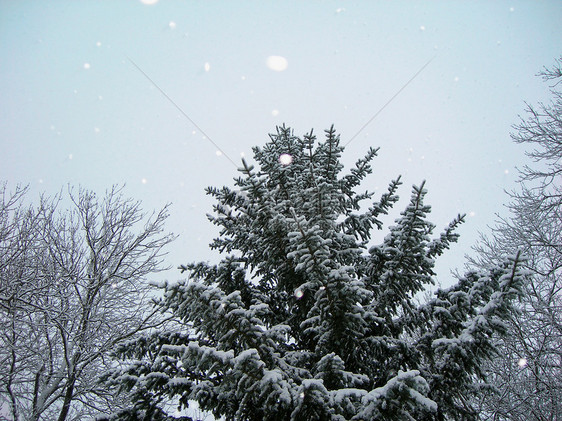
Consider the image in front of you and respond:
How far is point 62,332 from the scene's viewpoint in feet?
26.3

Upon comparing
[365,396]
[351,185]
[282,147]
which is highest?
[282,147]

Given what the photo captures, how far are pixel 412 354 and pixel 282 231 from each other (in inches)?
88.9

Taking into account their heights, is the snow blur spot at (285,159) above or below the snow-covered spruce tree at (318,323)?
above

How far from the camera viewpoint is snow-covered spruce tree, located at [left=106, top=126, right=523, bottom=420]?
3.10m

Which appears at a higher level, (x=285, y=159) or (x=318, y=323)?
(x=285, y=159)

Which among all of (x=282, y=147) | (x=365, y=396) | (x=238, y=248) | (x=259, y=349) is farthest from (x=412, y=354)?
(x=282, y=147)

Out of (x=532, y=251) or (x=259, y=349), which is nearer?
(x=259, y=349)

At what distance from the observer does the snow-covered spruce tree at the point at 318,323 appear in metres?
3.10

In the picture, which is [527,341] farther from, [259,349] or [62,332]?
[62,332]

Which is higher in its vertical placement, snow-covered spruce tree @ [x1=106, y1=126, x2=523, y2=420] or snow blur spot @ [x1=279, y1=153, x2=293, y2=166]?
snow blur spot @ [x1=279, y1=153, x2=293, y2=166]

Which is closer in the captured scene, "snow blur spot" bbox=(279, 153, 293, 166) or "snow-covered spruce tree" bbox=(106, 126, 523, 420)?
"snow-covered spruce tree" bbox=(106, 126, 523, 420)

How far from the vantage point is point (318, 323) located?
4.30 metres

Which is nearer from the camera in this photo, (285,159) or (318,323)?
(318,323)

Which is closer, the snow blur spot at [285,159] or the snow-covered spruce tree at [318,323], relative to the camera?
the snow-covered spruce tree at [318,323]
